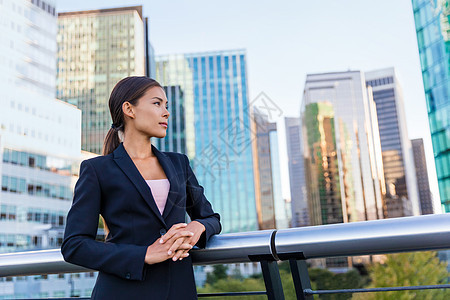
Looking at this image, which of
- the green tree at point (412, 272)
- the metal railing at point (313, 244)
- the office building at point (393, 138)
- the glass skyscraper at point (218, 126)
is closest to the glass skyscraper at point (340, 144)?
the office building at point (393, 138)

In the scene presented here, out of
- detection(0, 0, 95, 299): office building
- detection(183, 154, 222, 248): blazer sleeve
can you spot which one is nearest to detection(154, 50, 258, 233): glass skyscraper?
detection(0, 0, 95, 299): office building

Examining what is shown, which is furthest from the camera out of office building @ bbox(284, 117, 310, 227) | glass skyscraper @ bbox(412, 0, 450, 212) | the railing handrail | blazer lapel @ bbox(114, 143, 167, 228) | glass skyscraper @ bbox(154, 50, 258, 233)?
office building @ bbox(284, 117, 310, 227)

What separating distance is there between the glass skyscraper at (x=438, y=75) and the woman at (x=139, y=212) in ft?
89.9

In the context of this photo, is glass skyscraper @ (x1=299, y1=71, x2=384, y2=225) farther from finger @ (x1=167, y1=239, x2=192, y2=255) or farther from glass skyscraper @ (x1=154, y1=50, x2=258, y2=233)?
finger @ (x1=167, y1=239, x2=192, y2=255)

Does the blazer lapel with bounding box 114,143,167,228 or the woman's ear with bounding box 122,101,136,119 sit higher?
the woman's ear with bounding box 122,101,136,119

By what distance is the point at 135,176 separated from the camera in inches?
43.1

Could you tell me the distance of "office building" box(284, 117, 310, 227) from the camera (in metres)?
87.3

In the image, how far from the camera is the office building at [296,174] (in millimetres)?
87312

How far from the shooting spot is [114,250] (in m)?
0.97

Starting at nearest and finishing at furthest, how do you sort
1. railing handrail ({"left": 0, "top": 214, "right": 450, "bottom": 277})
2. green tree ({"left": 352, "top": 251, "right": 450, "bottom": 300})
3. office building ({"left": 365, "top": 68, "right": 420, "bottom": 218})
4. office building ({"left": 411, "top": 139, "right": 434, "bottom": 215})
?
railing handrail ({"left": 0, "top": 214, "right": 450, "bottom": 277}) → green tree ({"left": 352, "top": 251, "right": 450, "bottom": 300}) → office building ({"left": 365, "top": 68, "right": 420, "bottom": 218}) → office building ({"left": 411, "top": 139, "right": 434, "bottom": 215})

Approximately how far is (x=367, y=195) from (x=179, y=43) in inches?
1728

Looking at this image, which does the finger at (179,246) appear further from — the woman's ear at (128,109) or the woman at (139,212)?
the woman's ear at (128,109)

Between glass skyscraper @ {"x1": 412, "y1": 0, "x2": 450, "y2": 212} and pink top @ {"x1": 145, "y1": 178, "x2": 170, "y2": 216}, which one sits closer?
pink top @ {"x1": 145, "y1": 178, "x2": 170, "y2": 216}

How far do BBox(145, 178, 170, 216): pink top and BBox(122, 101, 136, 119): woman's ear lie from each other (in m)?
0.21
